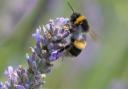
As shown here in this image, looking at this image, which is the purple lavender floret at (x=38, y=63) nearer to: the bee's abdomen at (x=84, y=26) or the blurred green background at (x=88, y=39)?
the bee's abdomen at (x=84, y=26)

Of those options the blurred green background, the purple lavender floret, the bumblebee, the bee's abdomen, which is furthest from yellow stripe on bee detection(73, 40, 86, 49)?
the blurred green background

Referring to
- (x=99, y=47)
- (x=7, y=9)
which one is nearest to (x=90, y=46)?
(x=99, y=47)

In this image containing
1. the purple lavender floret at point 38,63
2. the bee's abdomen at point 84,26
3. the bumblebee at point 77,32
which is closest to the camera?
the purple lavender floret at point 38,63

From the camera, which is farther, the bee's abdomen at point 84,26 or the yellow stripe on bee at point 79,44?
the bee's abdomen at point 84,26

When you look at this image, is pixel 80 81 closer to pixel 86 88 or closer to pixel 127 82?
pixel 86 88

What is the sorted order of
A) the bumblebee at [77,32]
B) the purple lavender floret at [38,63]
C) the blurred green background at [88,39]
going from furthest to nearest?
the blurred green background at [88,39], the bumblebee at [77,32], the purple lavender floret at [38,63]

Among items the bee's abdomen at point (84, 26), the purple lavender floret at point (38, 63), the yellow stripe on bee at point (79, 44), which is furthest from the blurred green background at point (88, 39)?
the purple lavender floret at point (38, 63)

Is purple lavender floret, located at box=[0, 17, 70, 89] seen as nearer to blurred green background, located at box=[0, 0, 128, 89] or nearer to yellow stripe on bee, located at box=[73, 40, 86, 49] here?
yellow stripe on bee, located at box=[73, 40, 86, 49]

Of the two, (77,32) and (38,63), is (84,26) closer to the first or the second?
(77,32)
